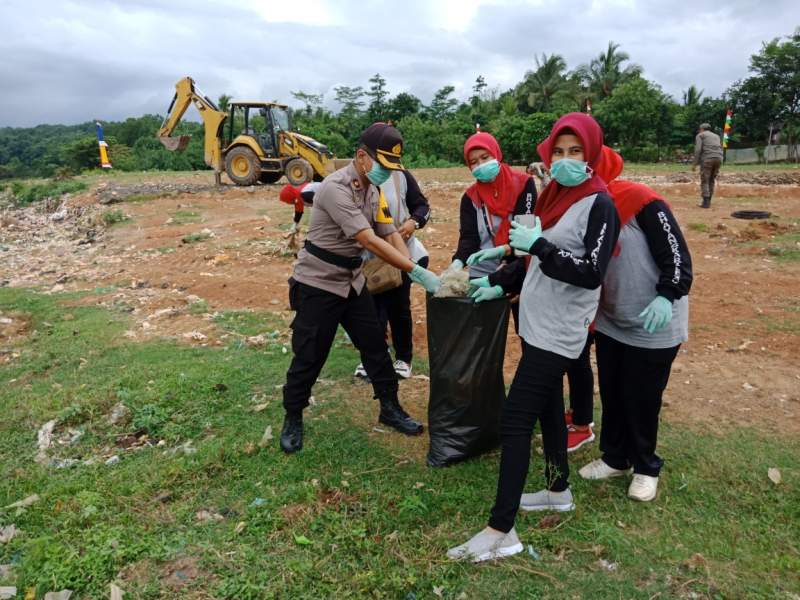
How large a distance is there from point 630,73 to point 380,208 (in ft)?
120

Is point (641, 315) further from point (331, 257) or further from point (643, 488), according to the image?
point (331, 257)

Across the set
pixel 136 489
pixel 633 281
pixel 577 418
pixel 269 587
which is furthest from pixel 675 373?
pixel 136 489

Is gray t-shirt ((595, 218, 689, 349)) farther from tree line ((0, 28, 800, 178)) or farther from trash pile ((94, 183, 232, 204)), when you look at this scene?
tree line ((0, 28, 800, 178))

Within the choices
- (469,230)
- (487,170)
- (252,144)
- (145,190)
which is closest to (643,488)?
(469,230)

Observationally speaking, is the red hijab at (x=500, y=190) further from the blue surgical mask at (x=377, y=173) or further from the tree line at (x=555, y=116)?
the tree line at (x=555, y=116)

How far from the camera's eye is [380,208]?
3119 mm

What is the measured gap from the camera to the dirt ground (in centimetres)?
403

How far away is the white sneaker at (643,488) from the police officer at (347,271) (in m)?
1.18

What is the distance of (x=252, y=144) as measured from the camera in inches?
599

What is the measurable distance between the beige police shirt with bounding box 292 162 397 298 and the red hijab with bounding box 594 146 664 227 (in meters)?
1.12

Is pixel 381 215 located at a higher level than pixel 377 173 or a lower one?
lower

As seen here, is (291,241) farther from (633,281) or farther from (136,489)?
(633,281)

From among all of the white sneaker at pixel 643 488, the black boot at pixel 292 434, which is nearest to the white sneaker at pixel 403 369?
the black boot at pixel 292 434

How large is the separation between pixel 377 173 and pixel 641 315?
142 cm
